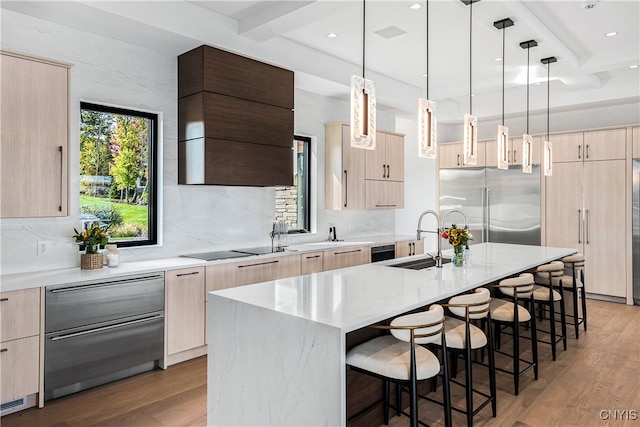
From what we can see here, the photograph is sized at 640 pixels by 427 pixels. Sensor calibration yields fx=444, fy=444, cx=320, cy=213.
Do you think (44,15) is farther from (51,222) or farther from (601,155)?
(601,155)

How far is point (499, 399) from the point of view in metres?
3.12

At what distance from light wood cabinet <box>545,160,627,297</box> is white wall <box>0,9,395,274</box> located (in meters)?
3.61

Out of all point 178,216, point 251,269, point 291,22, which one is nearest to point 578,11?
point 291,22

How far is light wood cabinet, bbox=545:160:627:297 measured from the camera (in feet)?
19.5

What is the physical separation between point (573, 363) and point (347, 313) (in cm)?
269

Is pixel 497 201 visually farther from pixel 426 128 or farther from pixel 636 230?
pixel 426 128

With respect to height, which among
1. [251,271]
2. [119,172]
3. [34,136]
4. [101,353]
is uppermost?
[34,136]

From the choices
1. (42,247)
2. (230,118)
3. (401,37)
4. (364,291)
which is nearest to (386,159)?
(401,37)

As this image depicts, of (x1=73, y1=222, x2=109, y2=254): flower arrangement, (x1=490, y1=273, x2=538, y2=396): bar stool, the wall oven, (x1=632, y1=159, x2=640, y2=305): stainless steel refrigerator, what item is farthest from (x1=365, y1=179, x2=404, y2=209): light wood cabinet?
(x1=73, y1=222, x2=109, y2=254): flower arrangement

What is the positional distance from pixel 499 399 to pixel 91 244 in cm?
327

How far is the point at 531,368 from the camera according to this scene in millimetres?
3635

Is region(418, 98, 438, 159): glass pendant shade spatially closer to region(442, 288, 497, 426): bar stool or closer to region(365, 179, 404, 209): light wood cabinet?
region(442, 288, 497, 426): bar stool

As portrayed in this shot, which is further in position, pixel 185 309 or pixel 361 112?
pixel 185 309

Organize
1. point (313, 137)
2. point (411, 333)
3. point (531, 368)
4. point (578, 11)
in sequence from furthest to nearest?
point (313, 137) < point (578, 11) < point (531, 368) < point (411, 333)
